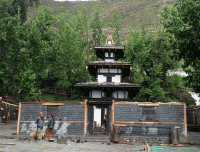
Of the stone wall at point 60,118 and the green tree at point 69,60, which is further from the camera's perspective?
the green tree at point 69,60

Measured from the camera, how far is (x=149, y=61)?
42562 millimetres

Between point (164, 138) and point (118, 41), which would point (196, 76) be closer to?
point (164, 138)

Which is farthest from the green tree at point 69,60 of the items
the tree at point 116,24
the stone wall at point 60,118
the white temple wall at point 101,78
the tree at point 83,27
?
the stone wall at point 60,118

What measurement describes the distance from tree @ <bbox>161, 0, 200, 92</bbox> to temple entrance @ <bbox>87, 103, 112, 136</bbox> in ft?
26.3

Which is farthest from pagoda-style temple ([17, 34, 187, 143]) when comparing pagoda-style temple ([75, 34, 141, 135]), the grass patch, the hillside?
the hillside

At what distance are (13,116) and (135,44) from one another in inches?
996

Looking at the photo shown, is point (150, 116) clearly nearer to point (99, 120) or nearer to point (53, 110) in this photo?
point (53, 110)

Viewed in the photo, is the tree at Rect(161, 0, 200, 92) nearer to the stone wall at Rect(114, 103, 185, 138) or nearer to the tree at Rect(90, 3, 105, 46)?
the stone wall at Rect(114, 103, 185, 138)

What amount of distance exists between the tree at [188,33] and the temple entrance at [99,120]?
8.01m

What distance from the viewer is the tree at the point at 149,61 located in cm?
3838

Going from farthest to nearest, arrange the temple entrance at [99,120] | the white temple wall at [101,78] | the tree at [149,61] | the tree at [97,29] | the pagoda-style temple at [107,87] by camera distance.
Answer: the tree at [97,29]
the tree at [149,61]
the white temple wall at [101,78]
the pagoda-style temple at [107,87]
the temple entrance at [99,120]

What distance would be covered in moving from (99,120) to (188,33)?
550 inches

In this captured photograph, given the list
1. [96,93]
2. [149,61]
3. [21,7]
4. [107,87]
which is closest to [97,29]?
[149,61]

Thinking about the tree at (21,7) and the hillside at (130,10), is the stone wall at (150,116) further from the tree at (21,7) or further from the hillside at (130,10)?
the hillside at (130,10)
